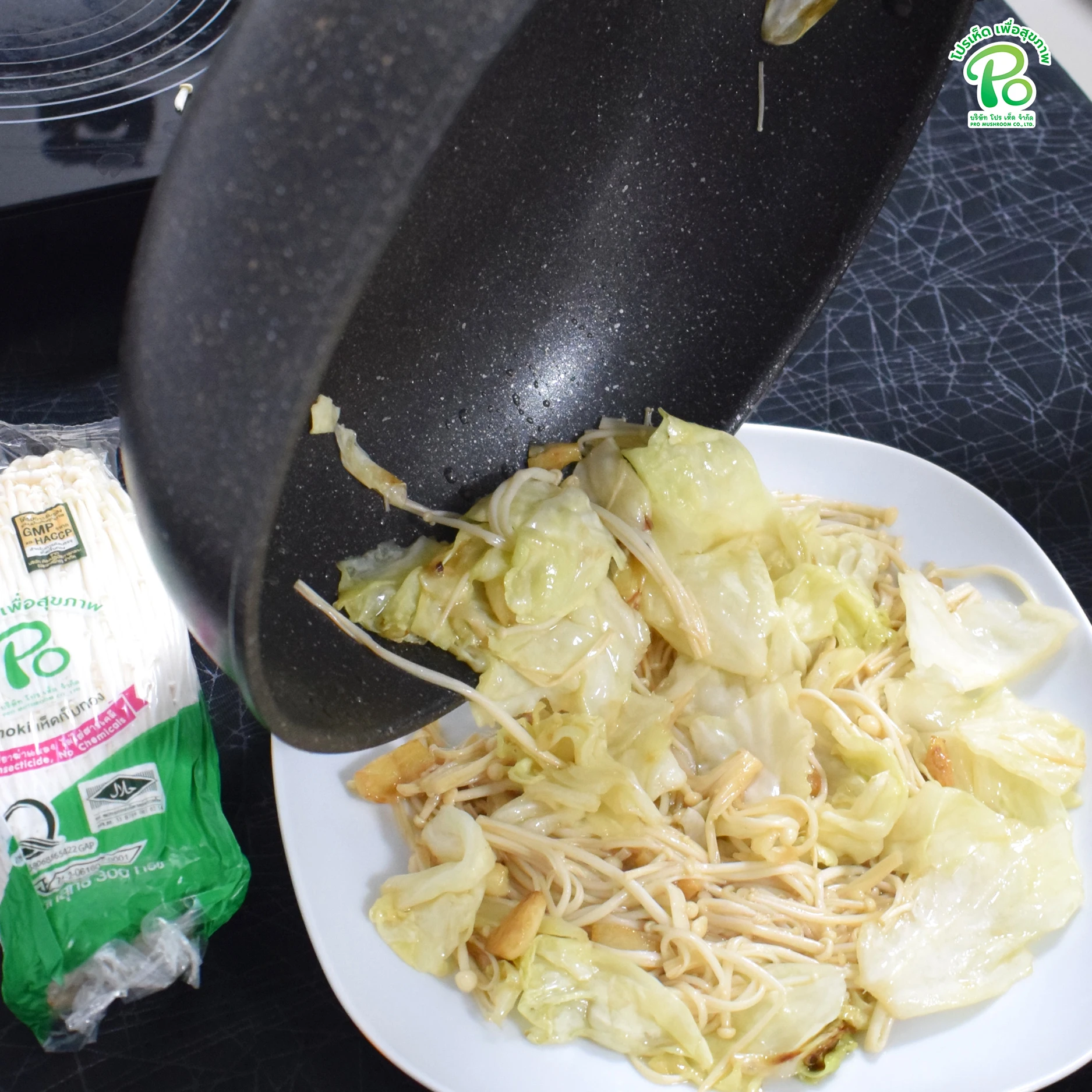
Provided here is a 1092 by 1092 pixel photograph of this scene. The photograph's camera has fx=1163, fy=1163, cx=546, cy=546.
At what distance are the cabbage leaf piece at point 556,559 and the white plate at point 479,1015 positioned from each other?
0.19 m

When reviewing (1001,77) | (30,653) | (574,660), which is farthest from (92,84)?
(1001,77)

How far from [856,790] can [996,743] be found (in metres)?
0.18

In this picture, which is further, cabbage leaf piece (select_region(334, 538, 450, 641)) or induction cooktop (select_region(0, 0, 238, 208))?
induction cooktop (select_region(0, 0, 238, 208))

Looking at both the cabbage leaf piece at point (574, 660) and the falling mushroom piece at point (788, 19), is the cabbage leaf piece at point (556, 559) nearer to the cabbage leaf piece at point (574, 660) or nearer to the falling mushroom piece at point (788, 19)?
the cabbage leaf piece at point (574, 660)

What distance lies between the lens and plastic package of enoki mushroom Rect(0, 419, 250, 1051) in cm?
131

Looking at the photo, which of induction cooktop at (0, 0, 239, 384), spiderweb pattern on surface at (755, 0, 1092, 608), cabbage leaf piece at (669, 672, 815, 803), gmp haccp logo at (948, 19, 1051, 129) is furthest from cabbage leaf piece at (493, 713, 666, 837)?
gmp haccp logo at (948, 19, 1051, 129)

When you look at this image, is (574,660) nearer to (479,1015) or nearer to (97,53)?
(479,1015)

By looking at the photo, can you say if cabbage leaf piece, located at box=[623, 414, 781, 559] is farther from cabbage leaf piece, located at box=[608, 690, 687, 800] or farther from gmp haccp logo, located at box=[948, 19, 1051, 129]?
gmp haccp logo, located at box=[948, 19, 1051, 129]

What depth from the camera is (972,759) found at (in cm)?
142

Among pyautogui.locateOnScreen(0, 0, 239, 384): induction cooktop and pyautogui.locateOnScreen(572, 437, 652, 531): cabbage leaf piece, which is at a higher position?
pyautogui.locateOnScreen(0, 0, 239, 384): induction cooktop

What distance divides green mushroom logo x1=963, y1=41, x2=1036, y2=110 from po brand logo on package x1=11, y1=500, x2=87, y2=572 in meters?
2.15

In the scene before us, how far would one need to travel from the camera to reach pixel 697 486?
1.35 m

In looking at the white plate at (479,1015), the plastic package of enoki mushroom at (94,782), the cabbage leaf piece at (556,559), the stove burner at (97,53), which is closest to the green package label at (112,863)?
the plastic package of enoki mushroom at (94,782)

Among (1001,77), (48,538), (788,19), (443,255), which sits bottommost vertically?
(48,538)
